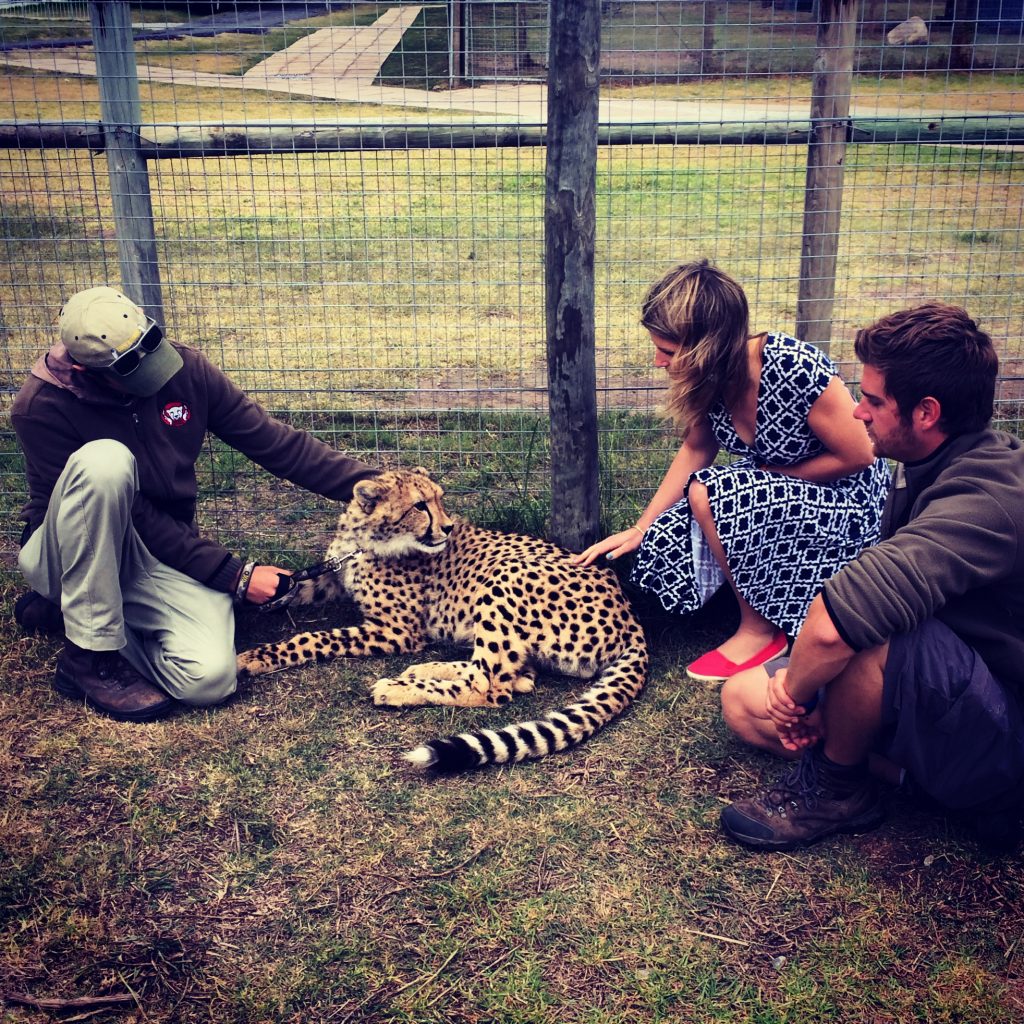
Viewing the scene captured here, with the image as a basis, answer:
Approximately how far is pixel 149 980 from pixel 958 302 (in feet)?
20.3

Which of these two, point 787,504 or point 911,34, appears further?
point 911,34

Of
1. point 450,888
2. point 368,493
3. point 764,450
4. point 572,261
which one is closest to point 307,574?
point 368,493

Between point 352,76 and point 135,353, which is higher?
A: point 352,76

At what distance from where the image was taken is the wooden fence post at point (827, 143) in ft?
13.4

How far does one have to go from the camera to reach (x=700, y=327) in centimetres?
312

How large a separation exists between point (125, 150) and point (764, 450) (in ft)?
8.34

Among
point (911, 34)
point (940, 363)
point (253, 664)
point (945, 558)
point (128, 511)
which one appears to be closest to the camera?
point (945, 558)

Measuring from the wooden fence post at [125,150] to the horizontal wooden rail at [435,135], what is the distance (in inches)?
1.9

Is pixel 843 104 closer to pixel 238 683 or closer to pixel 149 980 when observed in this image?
pixel 238 683

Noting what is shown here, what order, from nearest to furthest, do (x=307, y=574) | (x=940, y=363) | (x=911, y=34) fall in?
1. (x=940, y=363)
2. (x=307, y=574)
3. (x=911, y=34)

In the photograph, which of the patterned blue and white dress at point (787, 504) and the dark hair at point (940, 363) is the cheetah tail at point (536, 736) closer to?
the patterned blue and white dress at point (787, 504)

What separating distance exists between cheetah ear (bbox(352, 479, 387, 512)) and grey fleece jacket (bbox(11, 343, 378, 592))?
60mm

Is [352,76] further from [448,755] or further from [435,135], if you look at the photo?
[448,755]

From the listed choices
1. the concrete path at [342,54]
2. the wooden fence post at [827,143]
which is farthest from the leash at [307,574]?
the wooden fence post at [827,143]
